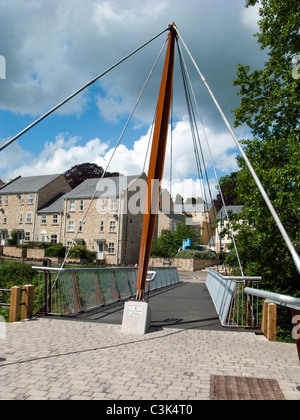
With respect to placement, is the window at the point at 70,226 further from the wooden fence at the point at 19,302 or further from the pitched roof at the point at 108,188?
the wooden fence at the point at 19,302

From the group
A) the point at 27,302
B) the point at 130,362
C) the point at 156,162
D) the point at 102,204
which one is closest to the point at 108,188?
the point at 102,204

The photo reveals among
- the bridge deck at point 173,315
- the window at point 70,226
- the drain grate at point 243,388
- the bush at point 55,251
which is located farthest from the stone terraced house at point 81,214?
the drain grate at point 243,388

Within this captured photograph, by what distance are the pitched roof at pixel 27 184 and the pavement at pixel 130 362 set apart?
149 feet

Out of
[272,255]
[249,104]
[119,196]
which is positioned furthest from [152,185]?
[119,196]

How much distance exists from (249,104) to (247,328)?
9.97 m

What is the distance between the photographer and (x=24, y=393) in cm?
411

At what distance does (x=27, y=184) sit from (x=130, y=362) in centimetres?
5102

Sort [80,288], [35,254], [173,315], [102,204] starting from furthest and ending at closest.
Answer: [102,204] < [35,254] < [80,288] < [173,315]

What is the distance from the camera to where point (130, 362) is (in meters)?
5.54

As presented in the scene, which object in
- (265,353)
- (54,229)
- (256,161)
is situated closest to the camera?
(265,353)

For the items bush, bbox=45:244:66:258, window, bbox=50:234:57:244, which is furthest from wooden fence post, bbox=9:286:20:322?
window, bbox=50:234:57:244

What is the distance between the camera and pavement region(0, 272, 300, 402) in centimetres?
430

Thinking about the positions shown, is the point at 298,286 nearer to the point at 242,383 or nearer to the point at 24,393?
the point at 242,383

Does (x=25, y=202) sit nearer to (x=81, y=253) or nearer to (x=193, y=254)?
(x=81, y=253)
